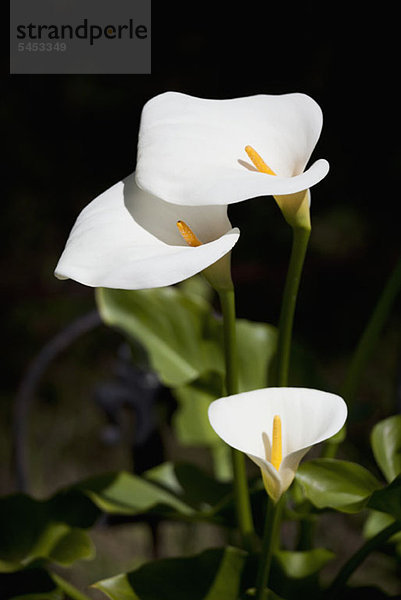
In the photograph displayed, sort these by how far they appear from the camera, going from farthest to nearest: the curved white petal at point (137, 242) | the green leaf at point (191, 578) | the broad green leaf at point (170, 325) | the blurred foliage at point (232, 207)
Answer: the blurred foliage at point (232, 207), the broad green leaf at point (170, 325), the green leaf at point (191, 578), the curved white petal at point (137, 242)

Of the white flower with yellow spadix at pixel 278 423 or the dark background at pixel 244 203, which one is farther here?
the dark background at pixel 244 203

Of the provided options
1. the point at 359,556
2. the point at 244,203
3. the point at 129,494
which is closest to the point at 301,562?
the point at 359,556

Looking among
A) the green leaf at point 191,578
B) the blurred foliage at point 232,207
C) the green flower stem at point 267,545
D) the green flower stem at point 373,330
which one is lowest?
the blurred foliage at point 232,207

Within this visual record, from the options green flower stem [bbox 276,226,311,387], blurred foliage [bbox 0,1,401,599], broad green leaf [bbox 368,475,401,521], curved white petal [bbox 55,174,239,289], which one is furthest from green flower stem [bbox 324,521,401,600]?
blurred foliage [bbox 0,1,401,599]

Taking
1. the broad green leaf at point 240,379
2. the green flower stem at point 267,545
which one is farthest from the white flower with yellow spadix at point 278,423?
the broad green leaf at point 240,379

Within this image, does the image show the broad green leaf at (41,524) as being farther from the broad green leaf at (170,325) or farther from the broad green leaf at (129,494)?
the broad green leaf at (170,325)

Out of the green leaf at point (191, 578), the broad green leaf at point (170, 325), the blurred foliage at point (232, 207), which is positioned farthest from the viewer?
the blurred foliage at point (232, 207)

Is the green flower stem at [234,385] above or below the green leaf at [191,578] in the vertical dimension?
above

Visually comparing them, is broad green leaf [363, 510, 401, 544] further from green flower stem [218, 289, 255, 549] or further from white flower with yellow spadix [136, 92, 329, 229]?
white flower with yellow spadix [136, 92, 329, 229]

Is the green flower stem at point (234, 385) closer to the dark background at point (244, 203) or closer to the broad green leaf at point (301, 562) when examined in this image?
the broad green leaf at point (301, 562)
